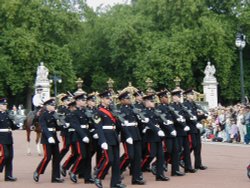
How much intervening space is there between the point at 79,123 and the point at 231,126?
12.2 m

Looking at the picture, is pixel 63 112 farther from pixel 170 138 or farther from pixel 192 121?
pixel 192 121

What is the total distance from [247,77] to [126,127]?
130 feet

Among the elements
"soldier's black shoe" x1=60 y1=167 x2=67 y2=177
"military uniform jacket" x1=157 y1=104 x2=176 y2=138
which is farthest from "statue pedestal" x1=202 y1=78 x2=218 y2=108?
"soldier's black shoe" x1=60 y1=167 x2=67 y2=177

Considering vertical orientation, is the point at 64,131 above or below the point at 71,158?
above

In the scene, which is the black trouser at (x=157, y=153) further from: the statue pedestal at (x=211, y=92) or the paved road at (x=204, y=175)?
the statue pedestal at (x=211, y=92)

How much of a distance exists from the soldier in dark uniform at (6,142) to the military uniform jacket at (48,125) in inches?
30.8

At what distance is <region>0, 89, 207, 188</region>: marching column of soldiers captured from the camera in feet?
43.0

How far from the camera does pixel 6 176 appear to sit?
14.8 meters

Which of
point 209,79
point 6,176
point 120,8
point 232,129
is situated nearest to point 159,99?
point 6,176

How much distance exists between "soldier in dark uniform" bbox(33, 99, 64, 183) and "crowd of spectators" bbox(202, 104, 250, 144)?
10.1m

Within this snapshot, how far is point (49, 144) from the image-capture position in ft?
47.3

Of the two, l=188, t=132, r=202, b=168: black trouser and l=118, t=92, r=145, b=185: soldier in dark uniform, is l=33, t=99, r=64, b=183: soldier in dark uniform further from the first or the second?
l=188, t=132, r=202, b=168: black trouser

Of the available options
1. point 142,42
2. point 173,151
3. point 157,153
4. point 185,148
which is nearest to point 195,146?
point 185,148

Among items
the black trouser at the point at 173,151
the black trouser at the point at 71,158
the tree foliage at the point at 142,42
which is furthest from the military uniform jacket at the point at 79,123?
the tree foliage at the point at 142,42
